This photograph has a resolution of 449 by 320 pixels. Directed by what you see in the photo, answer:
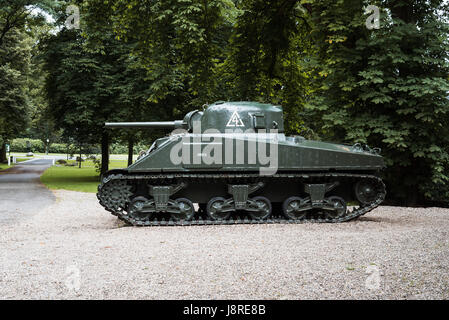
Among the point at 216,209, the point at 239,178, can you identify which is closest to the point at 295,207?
the point at 239,178

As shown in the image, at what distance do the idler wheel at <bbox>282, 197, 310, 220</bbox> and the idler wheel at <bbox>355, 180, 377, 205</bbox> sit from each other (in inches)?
53.1

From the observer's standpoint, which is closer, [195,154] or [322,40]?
[195,154]

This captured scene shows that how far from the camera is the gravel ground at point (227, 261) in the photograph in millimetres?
4617

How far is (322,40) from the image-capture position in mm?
11016

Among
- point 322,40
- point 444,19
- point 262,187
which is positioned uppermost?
point 444,19

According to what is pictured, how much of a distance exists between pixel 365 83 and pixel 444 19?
3618 mm

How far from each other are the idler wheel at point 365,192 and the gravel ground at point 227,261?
748mm

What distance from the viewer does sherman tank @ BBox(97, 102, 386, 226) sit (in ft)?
31.2

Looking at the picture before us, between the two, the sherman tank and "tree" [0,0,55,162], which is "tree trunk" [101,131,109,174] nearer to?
"tree" [0,0,55,162]

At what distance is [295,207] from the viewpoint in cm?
1003

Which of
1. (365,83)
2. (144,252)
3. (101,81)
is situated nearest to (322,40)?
(365,83)

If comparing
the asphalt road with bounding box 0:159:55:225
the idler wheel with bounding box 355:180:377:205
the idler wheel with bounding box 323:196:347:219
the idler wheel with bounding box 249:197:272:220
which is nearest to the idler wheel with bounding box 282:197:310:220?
the idler wheel with bounding box 249:197:272:220

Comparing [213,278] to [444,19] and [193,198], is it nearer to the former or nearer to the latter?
[193,198]

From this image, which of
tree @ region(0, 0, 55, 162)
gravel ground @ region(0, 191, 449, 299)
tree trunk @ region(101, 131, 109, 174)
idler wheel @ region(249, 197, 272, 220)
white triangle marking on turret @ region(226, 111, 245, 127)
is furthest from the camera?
tree trunk @ region(101, 131, 109, 174)
